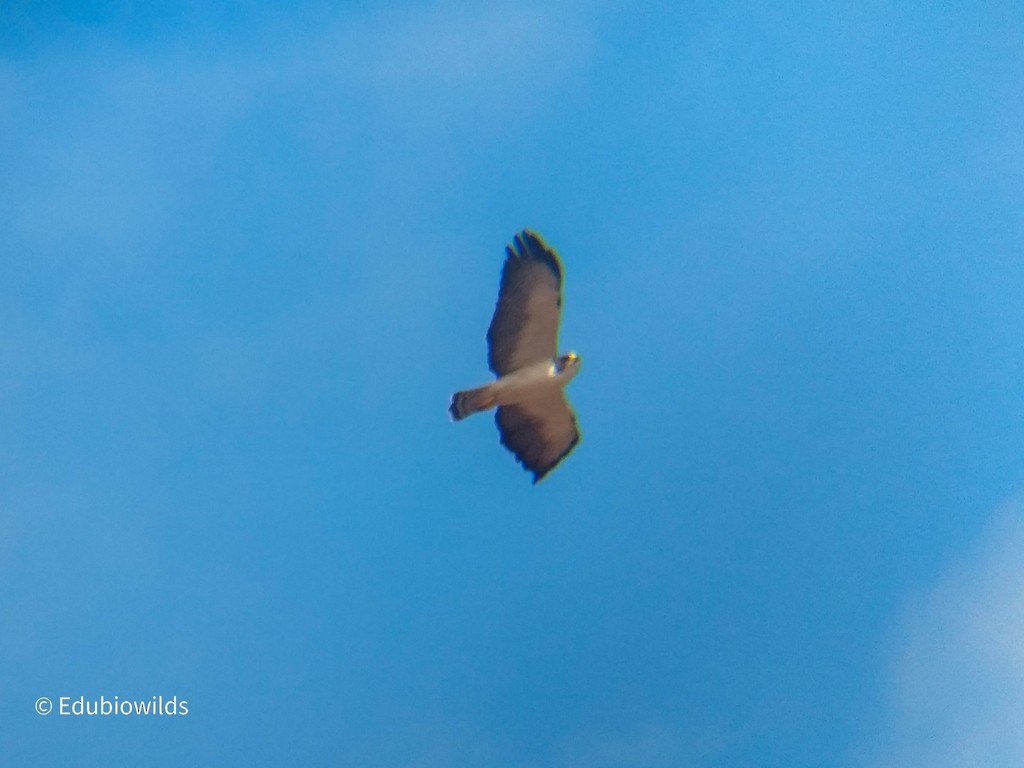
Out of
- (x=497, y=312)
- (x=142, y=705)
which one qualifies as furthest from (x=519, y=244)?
(x=142, y=705)

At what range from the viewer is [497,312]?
11.1 meters

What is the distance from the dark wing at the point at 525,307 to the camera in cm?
1091

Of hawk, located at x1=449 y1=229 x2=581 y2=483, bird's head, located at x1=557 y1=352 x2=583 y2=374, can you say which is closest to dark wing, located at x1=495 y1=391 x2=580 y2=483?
hawk, located at x1=449 y1=229 x2=581 y2=483

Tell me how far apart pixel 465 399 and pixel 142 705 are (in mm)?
4686

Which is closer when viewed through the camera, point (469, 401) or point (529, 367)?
point (469, 401)

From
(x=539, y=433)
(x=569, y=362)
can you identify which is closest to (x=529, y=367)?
(x=569, y=362)

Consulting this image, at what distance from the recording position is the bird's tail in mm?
11133

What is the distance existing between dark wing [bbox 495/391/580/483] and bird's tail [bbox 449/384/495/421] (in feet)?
1.63

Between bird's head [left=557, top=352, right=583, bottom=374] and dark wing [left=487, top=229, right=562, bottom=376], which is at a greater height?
dark wing [left=487, top=229, right=562, bottom=376]

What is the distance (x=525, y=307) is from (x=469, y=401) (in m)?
0.96

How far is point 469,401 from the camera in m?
11.2

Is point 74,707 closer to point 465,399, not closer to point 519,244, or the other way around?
point 465,399

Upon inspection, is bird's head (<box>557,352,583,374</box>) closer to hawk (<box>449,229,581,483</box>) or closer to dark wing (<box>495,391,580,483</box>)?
hawk (<box>449,229,581,483</box>)

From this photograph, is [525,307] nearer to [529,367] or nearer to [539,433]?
[529,367]
